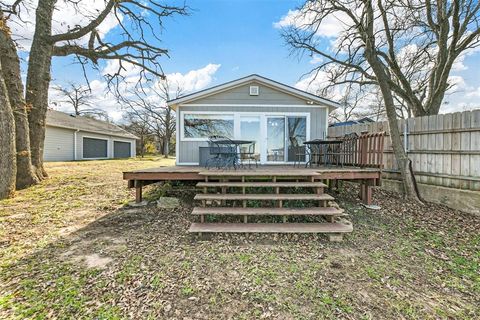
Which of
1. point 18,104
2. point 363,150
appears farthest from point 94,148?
point 363,150

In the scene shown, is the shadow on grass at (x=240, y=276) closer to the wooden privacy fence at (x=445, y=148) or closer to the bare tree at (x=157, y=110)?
the wooden privacy fence at (x=445, y=148)

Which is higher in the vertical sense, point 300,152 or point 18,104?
point 18,104

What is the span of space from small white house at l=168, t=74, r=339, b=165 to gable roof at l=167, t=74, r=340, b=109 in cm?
3

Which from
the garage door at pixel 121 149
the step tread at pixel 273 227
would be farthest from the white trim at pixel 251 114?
the garage door at pixel 121 149

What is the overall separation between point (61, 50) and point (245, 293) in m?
Result: 9.94

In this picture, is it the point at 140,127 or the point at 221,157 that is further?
the point at 140,127

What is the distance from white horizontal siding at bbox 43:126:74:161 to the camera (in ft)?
52.0

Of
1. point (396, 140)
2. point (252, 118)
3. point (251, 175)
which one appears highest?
point (252, 118)

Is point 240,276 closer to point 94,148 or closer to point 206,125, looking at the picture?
point 206,125

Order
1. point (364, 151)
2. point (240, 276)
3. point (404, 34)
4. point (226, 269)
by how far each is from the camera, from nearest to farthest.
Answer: point (240, 276)
point (226, 269)
point (364, 151)
point (404, 34)

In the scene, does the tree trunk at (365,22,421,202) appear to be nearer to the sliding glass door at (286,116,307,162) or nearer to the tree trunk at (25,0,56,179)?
the sliding glass door at (286,116,307,162)

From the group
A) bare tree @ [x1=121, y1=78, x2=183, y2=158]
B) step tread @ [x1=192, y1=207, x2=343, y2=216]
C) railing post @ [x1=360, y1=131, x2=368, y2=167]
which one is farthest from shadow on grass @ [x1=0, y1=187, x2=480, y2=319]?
bare tree @ [x1=121, y1=78, x2=183, y2=158]

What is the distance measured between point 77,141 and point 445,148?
22.0 metres

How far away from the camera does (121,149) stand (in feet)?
78.7
